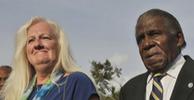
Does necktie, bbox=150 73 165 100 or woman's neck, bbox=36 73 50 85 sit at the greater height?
woman's neck, bbox=36 73 50 85

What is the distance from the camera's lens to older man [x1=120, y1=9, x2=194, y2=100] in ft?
15.6

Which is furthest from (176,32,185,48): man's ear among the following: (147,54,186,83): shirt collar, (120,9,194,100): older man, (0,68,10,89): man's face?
(0,68,10,89): man's face

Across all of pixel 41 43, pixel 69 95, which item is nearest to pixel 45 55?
pixel 41 43

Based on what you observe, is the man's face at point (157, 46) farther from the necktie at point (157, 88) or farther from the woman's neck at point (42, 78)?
the woman's neck at point (42, 78)

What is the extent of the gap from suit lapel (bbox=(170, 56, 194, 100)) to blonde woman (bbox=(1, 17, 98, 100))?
78 cm

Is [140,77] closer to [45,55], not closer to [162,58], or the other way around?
[162,58]

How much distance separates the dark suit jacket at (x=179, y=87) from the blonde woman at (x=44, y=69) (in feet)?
2.27

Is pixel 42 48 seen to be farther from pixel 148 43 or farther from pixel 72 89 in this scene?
pixel 148 43

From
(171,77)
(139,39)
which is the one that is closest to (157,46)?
(139,39)

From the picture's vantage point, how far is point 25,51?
4.96 meters

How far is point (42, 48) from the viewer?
Result: 4730mm

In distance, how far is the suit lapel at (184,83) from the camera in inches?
186

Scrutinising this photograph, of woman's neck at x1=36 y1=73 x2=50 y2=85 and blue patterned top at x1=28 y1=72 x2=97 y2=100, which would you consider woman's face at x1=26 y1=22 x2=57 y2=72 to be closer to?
woman's neck at x1=36 y1=73 x2=50 y2=85

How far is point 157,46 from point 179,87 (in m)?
0.44
